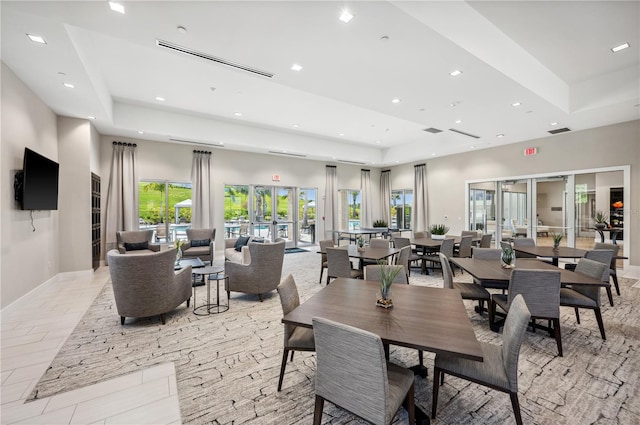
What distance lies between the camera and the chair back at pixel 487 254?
4207mm

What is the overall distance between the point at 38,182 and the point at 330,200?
26.7 feet

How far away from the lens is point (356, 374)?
1.44 metres

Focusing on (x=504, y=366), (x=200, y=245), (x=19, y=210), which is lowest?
(x=504, y=366)

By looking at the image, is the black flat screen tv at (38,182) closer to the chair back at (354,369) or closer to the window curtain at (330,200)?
the chair back at (354,369)

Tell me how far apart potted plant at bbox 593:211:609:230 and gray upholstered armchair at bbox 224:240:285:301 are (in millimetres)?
7584

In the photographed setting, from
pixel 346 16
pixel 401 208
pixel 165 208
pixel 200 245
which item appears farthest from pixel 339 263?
pixel 401 208

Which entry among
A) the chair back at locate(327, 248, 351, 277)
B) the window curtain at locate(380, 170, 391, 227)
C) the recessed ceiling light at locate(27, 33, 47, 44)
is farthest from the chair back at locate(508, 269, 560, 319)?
the window curtain at locate(380, 170, 391, 227)

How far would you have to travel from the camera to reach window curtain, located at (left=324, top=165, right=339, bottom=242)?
35.8ft

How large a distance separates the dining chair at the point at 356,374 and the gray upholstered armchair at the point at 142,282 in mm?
2632

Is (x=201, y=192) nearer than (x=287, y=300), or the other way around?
(x=287, y=300)

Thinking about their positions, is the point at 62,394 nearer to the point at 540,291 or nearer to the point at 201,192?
the point at 540,291

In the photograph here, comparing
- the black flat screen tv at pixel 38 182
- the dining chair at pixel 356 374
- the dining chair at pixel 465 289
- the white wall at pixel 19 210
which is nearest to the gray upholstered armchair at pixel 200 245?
the white wall at pixel 19 210

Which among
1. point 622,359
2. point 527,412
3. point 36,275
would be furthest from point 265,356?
point 36,275

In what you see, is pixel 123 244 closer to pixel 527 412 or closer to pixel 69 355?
pixel 69 355
